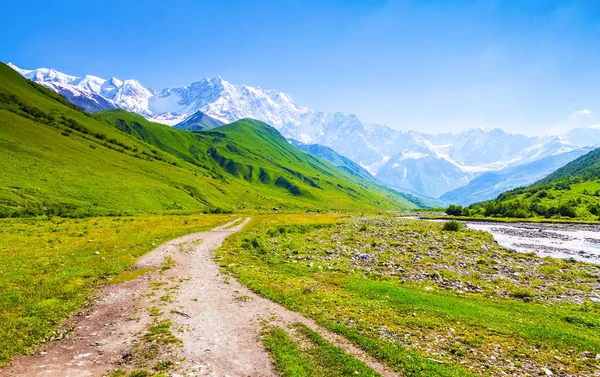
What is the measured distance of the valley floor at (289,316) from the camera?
13422mm

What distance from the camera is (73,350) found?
1382cm

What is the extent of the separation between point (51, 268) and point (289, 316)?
21.3 m

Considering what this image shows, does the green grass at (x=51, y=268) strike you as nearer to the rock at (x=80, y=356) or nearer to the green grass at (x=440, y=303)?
the rock at (x=80, y=356)

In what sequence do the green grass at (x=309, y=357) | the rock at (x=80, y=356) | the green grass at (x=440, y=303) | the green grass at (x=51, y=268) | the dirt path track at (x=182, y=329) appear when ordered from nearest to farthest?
1. the dirt path track at (x=182, y=329)
2. the green grass at (x=309, y=357)
3. the rock at (x=80, y=356)
4. the green grass at (x=440, y=303)
5. the green grass at (x=51, y=268)

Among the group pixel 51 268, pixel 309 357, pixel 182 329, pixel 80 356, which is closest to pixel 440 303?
pixel 309 357

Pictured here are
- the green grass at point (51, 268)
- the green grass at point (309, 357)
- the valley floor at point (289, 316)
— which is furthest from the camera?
the green grass at point (51, 268)

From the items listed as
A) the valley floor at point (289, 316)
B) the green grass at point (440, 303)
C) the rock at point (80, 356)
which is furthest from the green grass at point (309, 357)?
the rock at point (80, 356)

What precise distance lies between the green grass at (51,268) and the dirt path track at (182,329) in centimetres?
131

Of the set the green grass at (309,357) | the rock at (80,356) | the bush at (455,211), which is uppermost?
the bush at (455,211)

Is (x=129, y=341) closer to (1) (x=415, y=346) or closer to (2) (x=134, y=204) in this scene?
(1) (x=415, y=346)

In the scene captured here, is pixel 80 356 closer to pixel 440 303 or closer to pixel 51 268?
pixel 51 268

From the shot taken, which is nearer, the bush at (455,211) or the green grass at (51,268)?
the green grass at (51,268)

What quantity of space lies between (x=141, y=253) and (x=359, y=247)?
29.0m

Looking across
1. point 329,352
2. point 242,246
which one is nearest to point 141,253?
point 242,246
